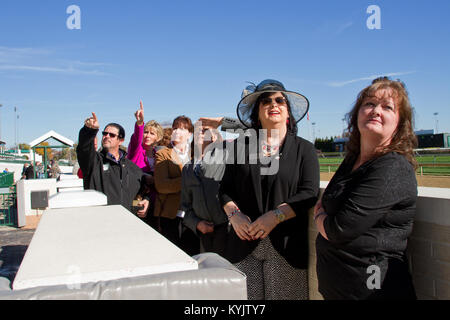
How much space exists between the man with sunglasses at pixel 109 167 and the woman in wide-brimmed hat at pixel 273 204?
1.44 m

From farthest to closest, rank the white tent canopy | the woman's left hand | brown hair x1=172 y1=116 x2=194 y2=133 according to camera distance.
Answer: the white tent canopy → brown hair x1=172 y1=116 x2=194 y2=133 → the woman's left hand

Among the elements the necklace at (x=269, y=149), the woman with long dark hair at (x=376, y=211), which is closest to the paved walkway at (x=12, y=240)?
the necklace at (x=269, y=149)

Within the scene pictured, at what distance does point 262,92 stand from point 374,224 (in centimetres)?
128

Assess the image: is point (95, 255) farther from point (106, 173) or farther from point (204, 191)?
point (106, 173)

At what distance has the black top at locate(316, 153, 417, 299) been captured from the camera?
154cm

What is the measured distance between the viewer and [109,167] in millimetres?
3508

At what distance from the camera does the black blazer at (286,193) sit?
7.47ft

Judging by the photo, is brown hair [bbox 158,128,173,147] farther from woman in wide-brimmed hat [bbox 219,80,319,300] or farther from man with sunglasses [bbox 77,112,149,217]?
woman in wide-brimmed hat [bbox 219,80,319,300]

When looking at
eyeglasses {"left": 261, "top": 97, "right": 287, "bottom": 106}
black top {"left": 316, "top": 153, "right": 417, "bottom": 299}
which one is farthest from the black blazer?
black top {"left": 316, "top": 153, "right": 417, "bottom": 299}

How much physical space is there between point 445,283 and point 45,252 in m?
1.73

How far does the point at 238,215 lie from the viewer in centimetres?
233

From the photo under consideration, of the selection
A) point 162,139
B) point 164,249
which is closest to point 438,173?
point 162,139

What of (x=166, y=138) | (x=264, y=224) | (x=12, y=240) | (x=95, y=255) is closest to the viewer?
(x=95, y=255)

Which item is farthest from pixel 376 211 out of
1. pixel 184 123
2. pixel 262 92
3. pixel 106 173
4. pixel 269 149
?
pixel 106 173
